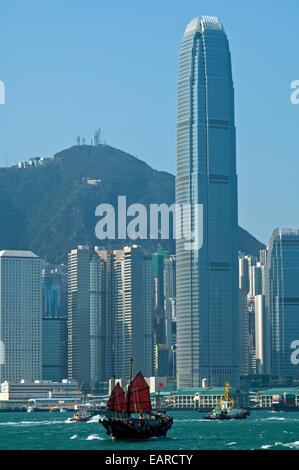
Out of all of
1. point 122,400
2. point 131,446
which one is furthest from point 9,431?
point 131,446

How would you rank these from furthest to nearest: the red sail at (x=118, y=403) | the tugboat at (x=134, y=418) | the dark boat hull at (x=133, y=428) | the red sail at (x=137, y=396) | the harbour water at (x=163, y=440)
Result: the red sail at (x=137, y=396) → the red sail at (x=118, y=403) → the tugboat at (x=134, y=418) → the dark boat hull at (x=133, y=428) → the harbour water at (x=163, y=440)

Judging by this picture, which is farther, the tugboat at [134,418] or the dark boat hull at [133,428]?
the tugboat at [134,418]

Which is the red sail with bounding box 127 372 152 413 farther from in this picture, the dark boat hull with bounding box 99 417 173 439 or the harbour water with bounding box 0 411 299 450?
the dark boat hull with bounding box 99 417 173 439

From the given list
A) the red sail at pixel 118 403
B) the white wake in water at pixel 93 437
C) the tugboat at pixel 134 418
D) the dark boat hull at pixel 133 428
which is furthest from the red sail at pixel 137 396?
the dark boat hull at pixel 133 428

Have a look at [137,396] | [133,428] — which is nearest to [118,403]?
[137,396]

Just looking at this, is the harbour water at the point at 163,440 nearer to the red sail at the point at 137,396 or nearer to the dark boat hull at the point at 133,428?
the dark boat hull at the point at 133,428

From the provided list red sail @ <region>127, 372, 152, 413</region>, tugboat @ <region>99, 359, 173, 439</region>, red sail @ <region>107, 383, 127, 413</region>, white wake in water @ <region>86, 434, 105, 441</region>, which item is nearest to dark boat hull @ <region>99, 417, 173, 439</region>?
tugboat @ <region>99, 359, 173, 439</region>

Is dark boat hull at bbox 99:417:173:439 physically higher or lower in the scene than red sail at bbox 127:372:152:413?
lower

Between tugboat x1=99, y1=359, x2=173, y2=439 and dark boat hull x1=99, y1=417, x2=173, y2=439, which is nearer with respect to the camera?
dark boat hull x1=99, y1=417, x2=173, y2=439

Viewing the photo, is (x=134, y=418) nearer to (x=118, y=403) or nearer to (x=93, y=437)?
(x=118, y=403)
